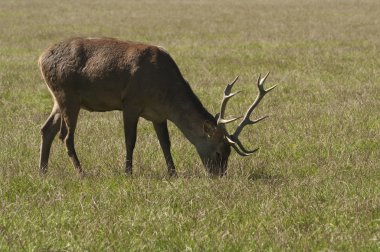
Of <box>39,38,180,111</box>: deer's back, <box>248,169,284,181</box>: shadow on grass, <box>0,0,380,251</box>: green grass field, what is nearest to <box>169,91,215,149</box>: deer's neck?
<box>39,38,180,111</box>: deer's back

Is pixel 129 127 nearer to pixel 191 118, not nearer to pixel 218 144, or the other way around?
pixel 191 118

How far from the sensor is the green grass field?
532 cm

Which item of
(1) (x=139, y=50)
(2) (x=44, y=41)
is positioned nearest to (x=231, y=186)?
(1) (x=139, y=50)

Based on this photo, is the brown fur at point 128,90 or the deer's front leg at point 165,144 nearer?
the brown fur at point 128,90

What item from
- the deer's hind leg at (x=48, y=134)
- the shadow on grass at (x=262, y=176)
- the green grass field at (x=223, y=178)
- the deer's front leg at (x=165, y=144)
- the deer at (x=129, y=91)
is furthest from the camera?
the deer's hind leg at (x=48, y=134)

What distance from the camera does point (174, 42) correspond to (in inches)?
844

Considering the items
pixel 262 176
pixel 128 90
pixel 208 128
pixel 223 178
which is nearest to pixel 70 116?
pixel 128 90

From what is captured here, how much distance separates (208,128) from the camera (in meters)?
7.58

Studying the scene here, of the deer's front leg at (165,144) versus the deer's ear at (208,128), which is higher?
the deer's ear at (208,128)

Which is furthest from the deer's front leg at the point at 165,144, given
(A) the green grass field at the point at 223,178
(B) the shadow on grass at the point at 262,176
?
(B) the shadow on grass at the point at 262,176

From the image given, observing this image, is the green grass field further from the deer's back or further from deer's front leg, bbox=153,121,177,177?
the deer's back

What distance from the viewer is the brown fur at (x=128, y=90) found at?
7.65 m

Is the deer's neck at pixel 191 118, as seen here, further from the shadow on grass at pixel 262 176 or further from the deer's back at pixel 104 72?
the shadow on grass at pixel 262 176

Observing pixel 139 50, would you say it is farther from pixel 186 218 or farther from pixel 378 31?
pixel 378 31
